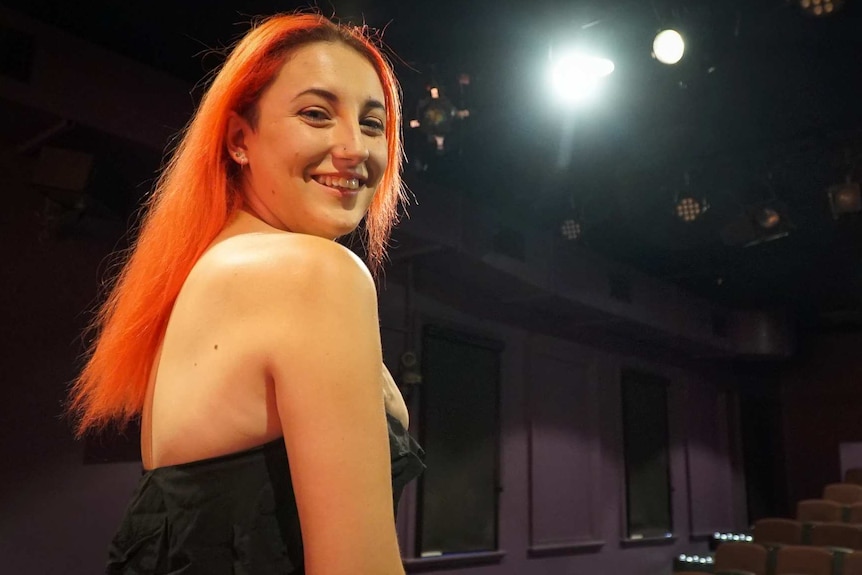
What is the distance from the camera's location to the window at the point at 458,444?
4.46 metres

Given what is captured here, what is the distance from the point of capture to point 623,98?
3521 millimetres

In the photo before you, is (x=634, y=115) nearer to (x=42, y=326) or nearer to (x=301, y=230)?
(x=42, y=326)

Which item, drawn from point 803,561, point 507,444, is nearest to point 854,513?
point 803,561

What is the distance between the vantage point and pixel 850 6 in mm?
2895

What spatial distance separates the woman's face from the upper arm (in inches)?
5.3

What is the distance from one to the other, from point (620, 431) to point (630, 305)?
4.17 ft

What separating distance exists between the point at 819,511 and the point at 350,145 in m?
7.09

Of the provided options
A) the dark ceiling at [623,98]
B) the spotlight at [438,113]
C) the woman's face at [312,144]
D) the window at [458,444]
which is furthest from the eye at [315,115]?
the window at [458,444]

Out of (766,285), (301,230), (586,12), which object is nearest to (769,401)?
(766,285)

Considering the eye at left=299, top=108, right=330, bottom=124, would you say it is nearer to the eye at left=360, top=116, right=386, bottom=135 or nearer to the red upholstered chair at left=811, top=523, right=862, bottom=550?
the eye at left=360, top=116, right=386, bottom=135

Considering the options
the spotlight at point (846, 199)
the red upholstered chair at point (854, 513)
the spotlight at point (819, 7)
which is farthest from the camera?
the red upholstered chair at point (854, 513)

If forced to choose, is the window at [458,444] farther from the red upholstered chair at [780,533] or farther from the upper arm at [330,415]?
the upper arm at [330,415]

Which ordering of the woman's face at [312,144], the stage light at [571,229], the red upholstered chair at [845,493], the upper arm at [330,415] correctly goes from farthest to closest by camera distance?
1. the red upholstered chair at [845,493]
2. the stage light at [571,229]
3. the woman's face at [312,144]
4. the upper arm at [330,415]

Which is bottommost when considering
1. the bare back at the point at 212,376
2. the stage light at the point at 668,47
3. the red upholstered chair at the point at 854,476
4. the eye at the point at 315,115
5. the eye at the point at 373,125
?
the red upholstered chair at the point at 854,476
